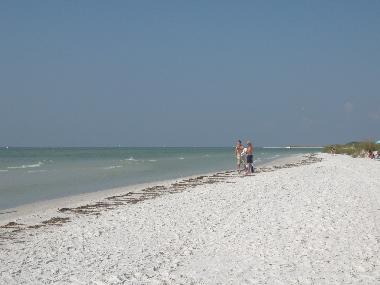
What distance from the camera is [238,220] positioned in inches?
443

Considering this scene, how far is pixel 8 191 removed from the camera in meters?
20.6

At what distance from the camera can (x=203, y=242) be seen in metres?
9.16

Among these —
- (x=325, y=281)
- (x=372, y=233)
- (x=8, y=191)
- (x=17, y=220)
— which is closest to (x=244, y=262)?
(x=325, y=281)

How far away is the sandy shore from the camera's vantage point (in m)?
7.05

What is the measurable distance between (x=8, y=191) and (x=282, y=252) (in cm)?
1539

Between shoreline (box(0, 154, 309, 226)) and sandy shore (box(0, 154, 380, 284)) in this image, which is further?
shoreline (box(0, 154, 309, 226))

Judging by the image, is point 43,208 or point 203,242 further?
point 43,208

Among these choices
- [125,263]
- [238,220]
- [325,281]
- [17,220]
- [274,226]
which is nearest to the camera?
[325,281]

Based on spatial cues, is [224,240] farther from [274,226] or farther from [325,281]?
[325,281]

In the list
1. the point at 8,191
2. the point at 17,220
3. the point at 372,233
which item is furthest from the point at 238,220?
the point at 8,191

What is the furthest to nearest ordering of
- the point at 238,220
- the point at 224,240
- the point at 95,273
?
Answer: 1. the point at 238,220
2. the point at 224,240
3. the point at 95,273

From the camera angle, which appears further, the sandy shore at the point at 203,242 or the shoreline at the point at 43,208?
the shoreline at the point at 43,208

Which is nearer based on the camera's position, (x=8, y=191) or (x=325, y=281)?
(x=325, y=281)

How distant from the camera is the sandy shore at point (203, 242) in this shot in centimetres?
705
